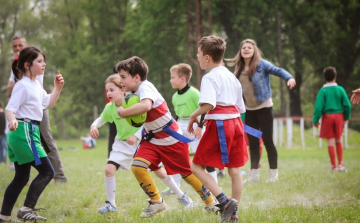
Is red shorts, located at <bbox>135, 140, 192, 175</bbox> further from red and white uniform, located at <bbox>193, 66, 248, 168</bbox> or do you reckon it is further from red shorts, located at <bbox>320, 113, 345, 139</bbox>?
red shorts, located at <bbox>320, 113, 345, 139</bbox>

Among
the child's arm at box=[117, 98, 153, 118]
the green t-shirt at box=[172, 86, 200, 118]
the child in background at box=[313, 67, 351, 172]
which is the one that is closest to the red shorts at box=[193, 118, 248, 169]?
the child's arm at box=[117, 98, 153, 118]

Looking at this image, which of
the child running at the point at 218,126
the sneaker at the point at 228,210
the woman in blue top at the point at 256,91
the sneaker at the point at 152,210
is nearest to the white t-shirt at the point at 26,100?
the sneaker at the point at 152,210

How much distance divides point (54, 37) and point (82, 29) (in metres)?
2.71

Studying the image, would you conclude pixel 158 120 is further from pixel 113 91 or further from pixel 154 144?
pixel 113 91

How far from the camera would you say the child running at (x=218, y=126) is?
445 centimetres

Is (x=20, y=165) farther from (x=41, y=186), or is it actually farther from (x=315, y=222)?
(x=315, y=222)

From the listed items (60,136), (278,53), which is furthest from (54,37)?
(278,53)

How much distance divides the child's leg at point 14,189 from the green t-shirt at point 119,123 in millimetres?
1253

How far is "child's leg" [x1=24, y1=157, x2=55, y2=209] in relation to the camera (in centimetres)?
497

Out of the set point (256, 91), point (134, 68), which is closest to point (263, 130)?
point (256, 91)

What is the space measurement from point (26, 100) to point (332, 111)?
6463mm

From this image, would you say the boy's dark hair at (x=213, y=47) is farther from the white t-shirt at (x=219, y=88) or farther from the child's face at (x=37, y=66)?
the child's face at (x=37, y=66)

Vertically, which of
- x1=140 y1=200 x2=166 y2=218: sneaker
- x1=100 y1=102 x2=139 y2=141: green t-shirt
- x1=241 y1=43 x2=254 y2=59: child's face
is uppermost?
x1=241 y1=43 x2=254 y2=59: child's face

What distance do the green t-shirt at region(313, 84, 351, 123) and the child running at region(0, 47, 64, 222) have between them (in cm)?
600
